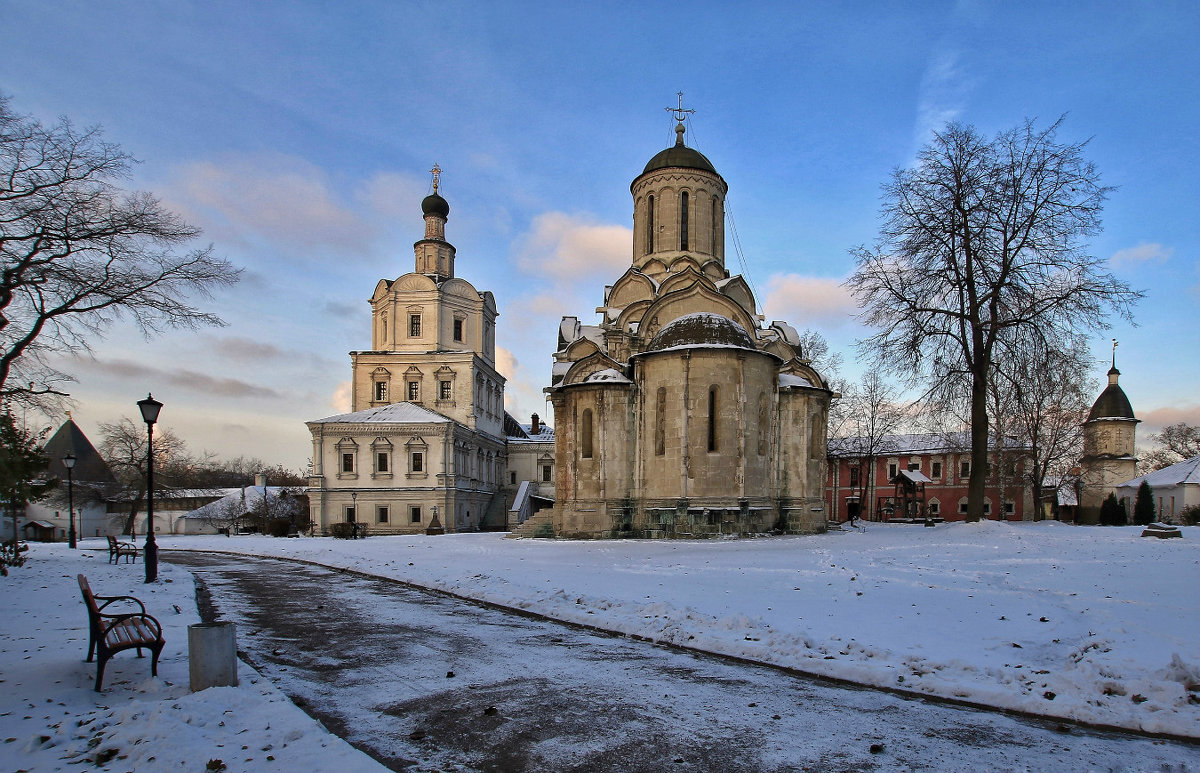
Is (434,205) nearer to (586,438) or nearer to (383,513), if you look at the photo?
(383,513)

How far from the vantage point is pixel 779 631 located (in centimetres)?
829

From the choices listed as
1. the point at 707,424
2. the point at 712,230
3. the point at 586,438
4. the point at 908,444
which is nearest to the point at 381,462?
the point at 586,438

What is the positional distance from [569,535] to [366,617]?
16.2 m

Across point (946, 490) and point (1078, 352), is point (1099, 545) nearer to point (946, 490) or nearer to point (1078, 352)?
point (1078, 352)

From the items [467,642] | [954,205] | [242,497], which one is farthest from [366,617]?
[242,497]

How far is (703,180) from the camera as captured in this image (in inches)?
1281

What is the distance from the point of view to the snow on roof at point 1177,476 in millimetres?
41906

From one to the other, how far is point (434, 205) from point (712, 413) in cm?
3451

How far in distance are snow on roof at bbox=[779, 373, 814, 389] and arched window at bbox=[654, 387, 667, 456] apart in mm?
5516

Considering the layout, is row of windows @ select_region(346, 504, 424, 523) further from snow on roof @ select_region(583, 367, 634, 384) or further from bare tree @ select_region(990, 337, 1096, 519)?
bare tree @ select_region(990, 337, 1096, 519)

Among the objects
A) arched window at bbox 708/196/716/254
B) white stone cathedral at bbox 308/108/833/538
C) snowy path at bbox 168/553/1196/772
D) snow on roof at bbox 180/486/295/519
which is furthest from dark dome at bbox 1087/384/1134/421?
snow on roof at bbox 180/486/295/519

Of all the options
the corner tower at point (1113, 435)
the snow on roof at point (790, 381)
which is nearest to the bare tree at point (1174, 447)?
the corner tower at point (1113, 435)

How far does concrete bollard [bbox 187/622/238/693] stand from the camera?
5734 millimetres

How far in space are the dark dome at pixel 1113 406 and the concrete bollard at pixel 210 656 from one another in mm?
61789
